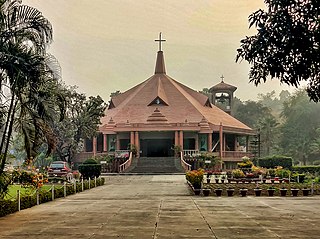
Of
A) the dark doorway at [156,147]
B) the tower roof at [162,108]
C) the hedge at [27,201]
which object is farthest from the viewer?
the dark doorway at [156,147]

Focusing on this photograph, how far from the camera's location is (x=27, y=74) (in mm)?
12547

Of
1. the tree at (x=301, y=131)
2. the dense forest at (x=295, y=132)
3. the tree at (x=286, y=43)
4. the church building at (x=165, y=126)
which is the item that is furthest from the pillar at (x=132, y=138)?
the tree at (x=286, y=43)

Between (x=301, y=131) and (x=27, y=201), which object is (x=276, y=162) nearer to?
(x=301, y=131)

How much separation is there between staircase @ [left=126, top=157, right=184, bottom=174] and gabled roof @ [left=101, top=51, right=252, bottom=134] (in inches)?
157

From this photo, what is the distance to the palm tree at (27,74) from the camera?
1266 centimetres

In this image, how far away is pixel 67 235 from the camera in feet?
33.3

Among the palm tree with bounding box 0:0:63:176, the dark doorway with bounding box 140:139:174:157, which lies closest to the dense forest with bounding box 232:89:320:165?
the dark doorway with bounding box 140:139:174:157

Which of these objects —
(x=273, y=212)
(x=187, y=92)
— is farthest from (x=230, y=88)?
(x=273, y=212)

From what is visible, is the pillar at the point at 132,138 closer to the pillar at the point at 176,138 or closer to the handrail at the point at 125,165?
the handrail at the point at 125,165

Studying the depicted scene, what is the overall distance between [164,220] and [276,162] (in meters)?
37.7

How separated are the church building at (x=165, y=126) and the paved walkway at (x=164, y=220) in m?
33.1

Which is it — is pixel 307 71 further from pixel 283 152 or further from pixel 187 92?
pixel 283 152

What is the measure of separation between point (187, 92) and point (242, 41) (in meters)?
52.1

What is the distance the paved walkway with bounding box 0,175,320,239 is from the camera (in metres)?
10.3
